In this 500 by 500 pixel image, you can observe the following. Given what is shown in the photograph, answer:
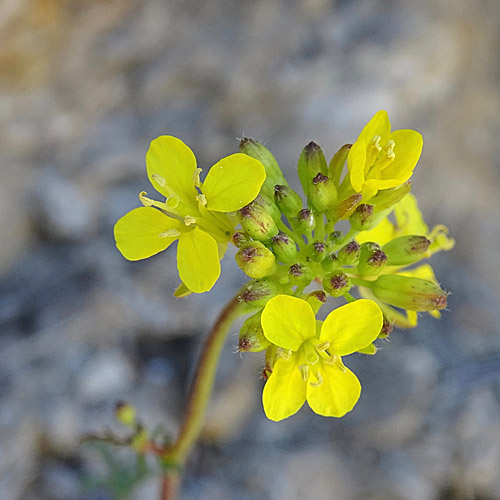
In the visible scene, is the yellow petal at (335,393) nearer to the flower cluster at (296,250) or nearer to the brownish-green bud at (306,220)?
the flower cluster at (296,250)

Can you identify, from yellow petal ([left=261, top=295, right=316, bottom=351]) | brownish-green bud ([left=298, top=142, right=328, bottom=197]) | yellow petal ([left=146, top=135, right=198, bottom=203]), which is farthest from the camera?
brownish-green bud ([left=298, top=142, right=328, bottom=197])

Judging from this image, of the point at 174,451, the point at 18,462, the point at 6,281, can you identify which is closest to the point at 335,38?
the point at 6,281

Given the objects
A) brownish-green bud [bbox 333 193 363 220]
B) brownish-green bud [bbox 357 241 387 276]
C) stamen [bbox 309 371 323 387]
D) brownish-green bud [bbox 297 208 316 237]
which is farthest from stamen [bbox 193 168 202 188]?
stamen [bbox 309 371 323 387]

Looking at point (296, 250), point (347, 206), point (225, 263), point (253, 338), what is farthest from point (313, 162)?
point (225, 263)

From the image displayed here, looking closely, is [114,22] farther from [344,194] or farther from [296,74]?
[344,194]

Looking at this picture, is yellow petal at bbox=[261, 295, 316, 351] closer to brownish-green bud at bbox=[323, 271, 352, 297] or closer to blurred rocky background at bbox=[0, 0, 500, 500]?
brownish-green bud at bbox=[323, 271, 352, 297]
